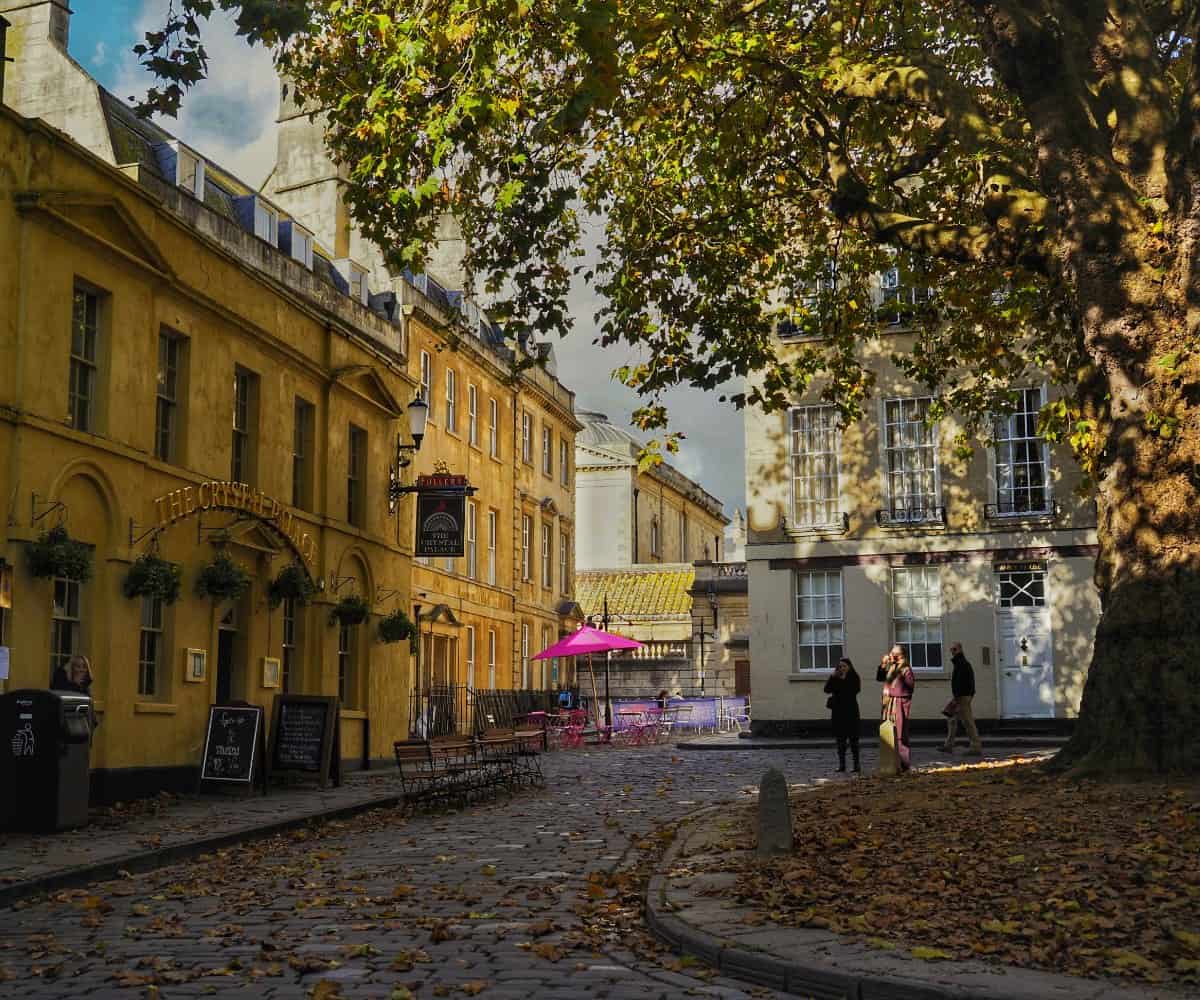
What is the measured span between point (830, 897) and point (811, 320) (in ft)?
34.4

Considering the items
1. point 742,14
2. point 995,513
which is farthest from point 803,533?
point 742,14

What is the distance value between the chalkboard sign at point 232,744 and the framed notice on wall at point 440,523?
7886 millimetres

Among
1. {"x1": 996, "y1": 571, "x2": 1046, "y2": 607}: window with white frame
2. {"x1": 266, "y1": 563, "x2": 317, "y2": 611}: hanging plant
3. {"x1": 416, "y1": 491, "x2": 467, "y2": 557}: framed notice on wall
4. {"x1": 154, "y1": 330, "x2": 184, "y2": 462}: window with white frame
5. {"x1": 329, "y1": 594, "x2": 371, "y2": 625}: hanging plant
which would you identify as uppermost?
{"x1": 154, "y1": 330, "x2": 184, "y2": 462}: window with white frame

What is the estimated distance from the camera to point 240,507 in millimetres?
19266

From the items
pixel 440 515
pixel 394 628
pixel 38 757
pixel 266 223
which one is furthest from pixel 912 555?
pixel 38 757

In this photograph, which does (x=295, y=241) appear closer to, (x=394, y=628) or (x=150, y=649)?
(x=394, y=628)

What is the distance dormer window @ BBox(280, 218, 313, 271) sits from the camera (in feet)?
86.4

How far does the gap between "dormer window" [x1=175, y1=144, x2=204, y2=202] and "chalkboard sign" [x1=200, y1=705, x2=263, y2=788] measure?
943 centimetres

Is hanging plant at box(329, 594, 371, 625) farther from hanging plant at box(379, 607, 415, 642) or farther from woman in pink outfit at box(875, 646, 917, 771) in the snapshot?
woman in pink outfit at box(875, 646, 917, 771)

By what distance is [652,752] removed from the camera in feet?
95.4

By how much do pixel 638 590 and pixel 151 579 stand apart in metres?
39.9

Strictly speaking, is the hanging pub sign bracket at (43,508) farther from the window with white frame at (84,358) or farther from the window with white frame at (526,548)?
the window with white frame at (526,548)

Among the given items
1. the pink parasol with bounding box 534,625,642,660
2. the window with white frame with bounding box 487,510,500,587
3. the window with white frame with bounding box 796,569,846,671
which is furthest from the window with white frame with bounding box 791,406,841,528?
the window with white frame with bounding box 487,510,500,587

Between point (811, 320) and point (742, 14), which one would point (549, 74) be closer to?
point (742, 14)
